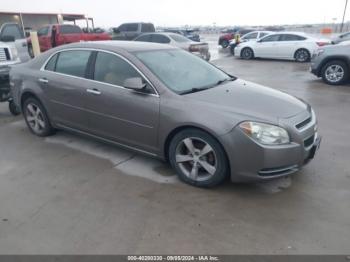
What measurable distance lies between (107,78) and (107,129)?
2.18 feet

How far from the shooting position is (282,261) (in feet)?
8.38

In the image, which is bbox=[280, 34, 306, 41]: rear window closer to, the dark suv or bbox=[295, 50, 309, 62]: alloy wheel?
bbox=[295, 50, 309, 62]: alloy wheel

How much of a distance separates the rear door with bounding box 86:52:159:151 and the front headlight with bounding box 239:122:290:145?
→ 1059mm

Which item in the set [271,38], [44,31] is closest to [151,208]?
[271,38]

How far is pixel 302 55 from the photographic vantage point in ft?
51.5

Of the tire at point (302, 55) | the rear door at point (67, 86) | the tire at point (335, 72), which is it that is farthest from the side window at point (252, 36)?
the rear door at point (67, 86)

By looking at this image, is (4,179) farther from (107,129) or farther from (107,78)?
(107,78)

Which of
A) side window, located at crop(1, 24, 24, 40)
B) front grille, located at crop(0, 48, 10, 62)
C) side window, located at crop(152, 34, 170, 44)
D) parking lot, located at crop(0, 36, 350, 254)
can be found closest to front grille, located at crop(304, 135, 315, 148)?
parking lot, located at crop(0, 36, 350, 254)

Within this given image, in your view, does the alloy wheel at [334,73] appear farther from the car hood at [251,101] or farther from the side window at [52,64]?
the side window at [52,64]

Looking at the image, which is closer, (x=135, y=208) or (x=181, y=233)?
(x=181, y=233)

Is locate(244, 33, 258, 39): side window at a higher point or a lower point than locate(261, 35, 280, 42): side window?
lower

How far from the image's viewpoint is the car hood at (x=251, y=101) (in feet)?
11.0

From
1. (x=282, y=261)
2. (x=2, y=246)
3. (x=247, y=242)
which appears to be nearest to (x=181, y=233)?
(x=247, y=242)

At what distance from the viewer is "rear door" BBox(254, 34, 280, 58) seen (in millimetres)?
16531
